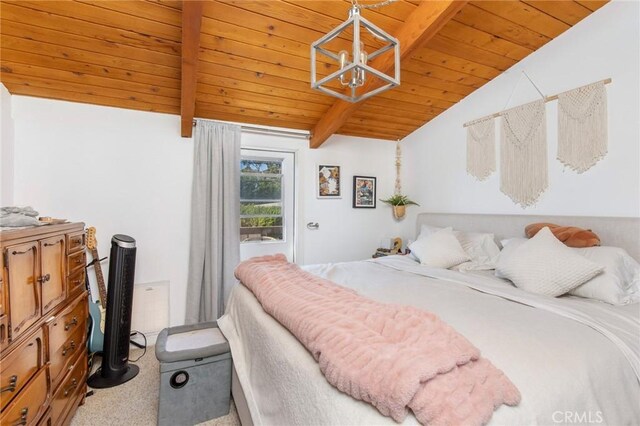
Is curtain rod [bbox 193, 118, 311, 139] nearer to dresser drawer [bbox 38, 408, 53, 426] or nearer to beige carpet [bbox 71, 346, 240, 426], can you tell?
beige carpet [bbox 71, 346, 240, 426]

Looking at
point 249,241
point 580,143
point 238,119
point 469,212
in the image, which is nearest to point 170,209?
Result: point 249,241

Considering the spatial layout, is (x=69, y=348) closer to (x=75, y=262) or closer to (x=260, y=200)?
(x=75, y=262)

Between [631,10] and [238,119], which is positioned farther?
[238,119]

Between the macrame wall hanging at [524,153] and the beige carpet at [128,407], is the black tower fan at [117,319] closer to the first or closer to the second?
the beige carpet at [128,407]

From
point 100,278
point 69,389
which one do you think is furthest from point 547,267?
point 100,278

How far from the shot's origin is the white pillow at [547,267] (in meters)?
1.67

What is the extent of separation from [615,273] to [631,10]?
183 centimetres

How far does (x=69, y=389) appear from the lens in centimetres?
163

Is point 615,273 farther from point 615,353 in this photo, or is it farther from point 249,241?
point 249,241

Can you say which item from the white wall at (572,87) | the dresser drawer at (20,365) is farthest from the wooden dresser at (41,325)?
the white wall at (572,87)

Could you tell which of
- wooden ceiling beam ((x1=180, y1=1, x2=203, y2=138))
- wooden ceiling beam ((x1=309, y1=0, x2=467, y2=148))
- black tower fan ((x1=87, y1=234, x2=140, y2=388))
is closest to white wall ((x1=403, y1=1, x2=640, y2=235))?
wooden ceiling beam ((x1=309, y1=0, x2=467, y2=148))

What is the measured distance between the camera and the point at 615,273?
5.48 feet

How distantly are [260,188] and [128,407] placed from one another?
2165mm

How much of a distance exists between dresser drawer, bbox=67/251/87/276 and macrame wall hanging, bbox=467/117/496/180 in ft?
11.1
